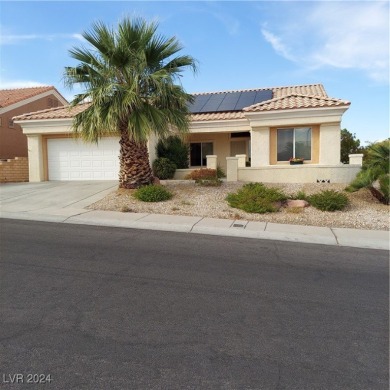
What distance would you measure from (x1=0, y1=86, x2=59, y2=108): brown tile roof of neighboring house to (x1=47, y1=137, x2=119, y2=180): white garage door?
7.60 metres

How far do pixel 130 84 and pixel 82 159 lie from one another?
Result: 727 cm

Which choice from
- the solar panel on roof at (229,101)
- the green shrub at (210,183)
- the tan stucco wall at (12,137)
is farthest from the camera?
the tan stucco wall at (12,137)

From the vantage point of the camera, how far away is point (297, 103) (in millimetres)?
16641

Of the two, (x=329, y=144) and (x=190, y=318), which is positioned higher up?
(x=329, y=144)

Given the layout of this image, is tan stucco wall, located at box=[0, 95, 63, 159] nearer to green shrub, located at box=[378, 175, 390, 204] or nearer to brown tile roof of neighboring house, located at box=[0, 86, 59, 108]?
brown tile roof of neighboring house, located at box=[0, 86, 59, 108]

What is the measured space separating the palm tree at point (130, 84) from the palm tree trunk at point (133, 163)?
57 millimetres

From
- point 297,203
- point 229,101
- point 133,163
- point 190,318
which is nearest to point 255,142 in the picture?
point 229,101

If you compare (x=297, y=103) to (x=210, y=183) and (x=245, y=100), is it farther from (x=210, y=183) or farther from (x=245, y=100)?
(x=210, y=183)

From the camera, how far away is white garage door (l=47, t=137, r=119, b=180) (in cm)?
1788

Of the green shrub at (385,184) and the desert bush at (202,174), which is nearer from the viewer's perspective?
the green shrub at (385,184)

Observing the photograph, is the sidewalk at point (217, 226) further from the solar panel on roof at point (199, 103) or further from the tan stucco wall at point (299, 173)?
the solar panel on roof at point (199, 103)

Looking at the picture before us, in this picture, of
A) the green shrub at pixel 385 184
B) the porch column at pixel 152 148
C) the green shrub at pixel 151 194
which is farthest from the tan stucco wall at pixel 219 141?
the green shrub at pixel 385 184

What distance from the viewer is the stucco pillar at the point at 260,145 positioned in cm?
1705

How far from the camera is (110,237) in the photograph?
26.4 feet
